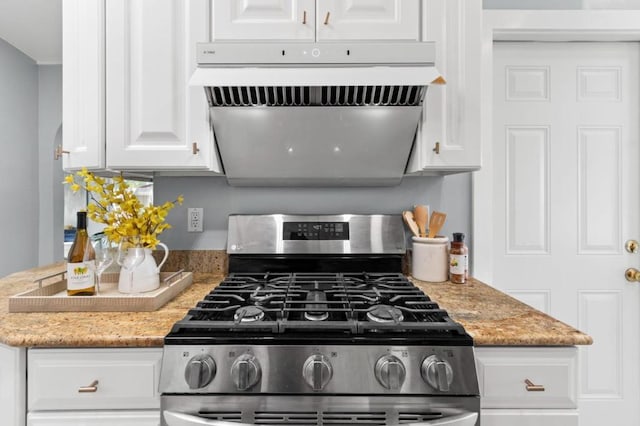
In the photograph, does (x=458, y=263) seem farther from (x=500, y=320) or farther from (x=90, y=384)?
(x=90, y=384)

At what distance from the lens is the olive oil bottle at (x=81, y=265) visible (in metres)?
A: 1.23

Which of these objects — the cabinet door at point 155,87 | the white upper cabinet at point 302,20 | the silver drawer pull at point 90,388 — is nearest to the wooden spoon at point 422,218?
the white upper cabinet at point 302,20

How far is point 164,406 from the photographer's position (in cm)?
93

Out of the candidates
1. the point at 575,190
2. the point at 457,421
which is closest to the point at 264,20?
the point at 457,421

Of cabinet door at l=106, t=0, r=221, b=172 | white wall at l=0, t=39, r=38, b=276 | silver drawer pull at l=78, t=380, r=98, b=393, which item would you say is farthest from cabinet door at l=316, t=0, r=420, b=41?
white wall at l=0, t=39, r=38, b=276

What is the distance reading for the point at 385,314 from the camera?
106cm

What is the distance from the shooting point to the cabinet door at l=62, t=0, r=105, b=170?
4.46 ft

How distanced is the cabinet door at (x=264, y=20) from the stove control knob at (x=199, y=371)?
1.15 meters

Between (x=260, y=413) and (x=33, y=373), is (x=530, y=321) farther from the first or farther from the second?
(x=33, y=373)

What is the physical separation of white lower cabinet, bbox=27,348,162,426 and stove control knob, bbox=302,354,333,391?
1.36 ft

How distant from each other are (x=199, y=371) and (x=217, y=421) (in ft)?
0.46

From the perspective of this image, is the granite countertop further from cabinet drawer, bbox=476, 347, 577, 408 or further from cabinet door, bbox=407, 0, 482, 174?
cabinet door, bbox=407, 0, 482, 174

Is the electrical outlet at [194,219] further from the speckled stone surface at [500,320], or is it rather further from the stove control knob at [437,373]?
the stove control knob at [437,373]

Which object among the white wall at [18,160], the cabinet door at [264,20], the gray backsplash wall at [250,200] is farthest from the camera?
the white wall at [18,160]
